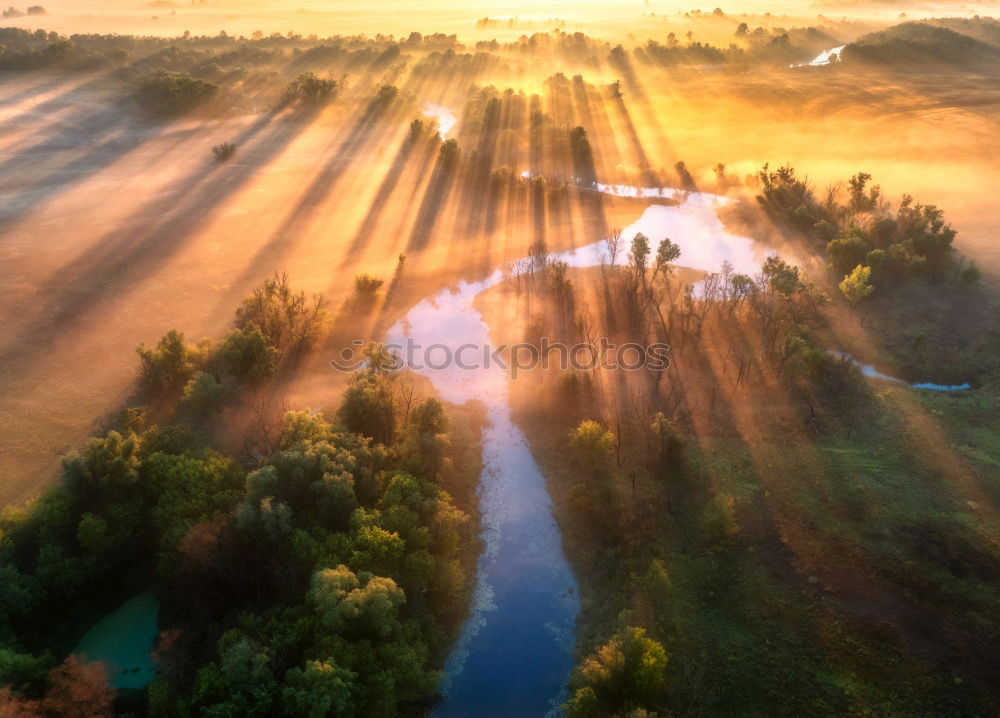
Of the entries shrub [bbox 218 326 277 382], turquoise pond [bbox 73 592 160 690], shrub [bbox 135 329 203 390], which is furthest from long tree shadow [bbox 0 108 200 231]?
turquoise pond [bbox 73 592 160 690]

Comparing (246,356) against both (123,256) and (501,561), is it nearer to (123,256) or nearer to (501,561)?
(501,561)

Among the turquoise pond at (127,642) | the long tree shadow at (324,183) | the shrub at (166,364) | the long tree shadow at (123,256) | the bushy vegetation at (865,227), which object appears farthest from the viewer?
the long tree shadow at (324,183)

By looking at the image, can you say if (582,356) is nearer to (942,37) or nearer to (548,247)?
(548,247)

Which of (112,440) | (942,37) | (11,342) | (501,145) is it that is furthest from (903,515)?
(942,37)

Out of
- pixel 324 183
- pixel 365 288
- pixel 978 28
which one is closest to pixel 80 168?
pixel 324 183

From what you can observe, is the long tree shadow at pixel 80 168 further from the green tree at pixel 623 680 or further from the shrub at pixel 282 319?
the green tree at pixel 623 680

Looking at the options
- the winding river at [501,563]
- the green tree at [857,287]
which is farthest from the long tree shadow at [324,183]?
the green tree at [857,287]
